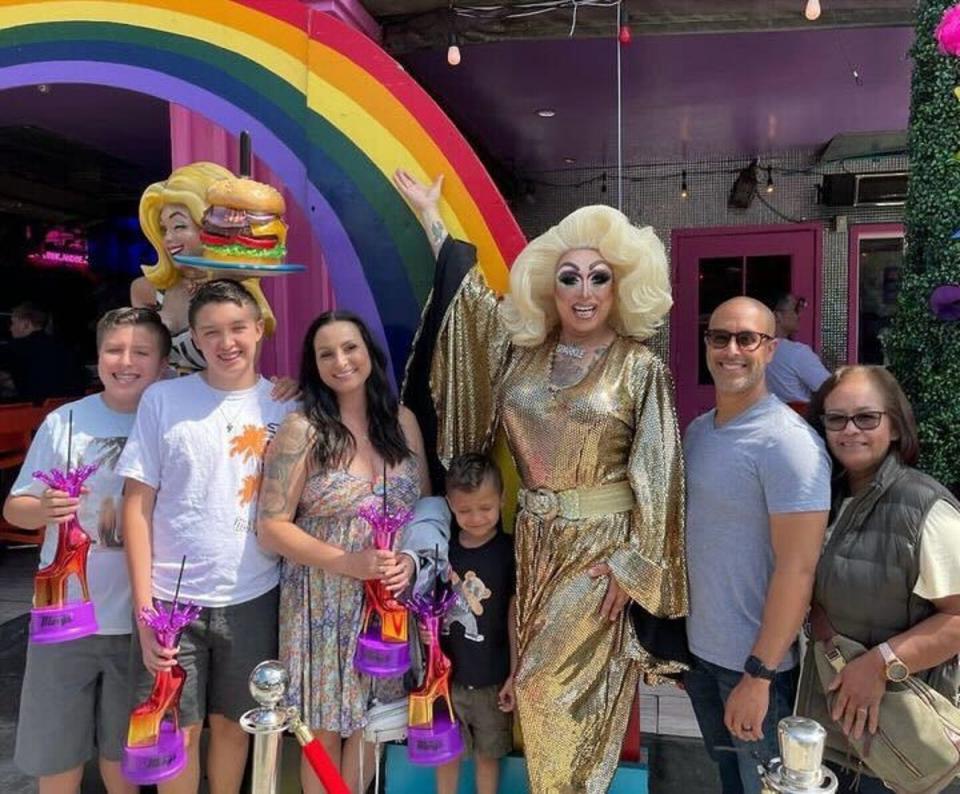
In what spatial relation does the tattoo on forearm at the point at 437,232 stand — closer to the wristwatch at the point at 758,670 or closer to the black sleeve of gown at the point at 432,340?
the black sleeve of gown at the point at 432,340

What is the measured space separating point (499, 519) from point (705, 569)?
24.1 inches

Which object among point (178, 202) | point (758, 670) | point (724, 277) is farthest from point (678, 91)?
point (758, 670)

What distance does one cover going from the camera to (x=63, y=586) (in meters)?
2.00

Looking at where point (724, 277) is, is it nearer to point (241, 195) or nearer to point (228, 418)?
point (241, 195)

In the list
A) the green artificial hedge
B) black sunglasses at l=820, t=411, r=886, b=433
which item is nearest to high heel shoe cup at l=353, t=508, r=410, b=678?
black sunglasses at l=820, t=411, r=886, b=433

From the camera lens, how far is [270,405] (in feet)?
7.24

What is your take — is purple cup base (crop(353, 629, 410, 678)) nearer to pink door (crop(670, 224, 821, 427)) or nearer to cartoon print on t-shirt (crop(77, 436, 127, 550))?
cartoon print on t-shirt (crop(77, 436, 127, 550))

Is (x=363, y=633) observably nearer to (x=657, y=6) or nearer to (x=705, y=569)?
(x=705, y=569)

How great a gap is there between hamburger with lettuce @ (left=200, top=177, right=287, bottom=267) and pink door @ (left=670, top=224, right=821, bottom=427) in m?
5.80

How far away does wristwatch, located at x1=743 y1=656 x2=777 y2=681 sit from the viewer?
1.82 meters

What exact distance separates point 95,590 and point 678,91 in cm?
450

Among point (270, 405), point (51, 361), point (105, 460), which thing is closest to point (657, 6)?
point (270, 405)

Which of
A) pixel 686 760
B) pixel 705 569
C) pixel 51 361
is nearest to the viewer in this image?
pixel 705 569

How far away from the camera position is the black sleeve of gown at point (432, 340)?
245 cm
